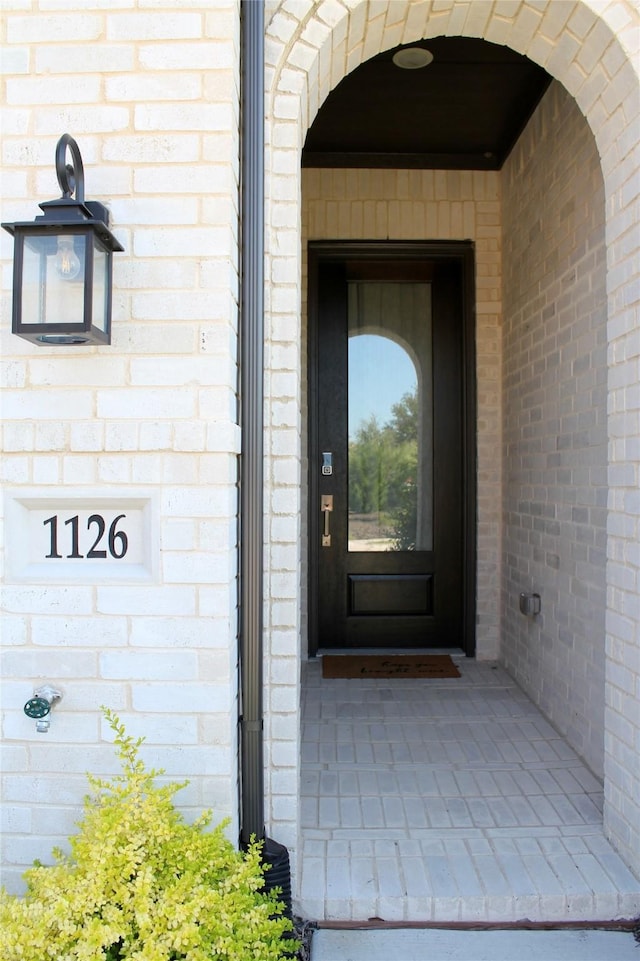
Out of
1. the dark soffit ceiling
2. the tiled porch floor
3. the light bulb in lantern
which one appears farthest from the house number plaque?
the dark soffit ceiling

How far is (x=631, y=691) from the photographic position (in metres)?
1.96

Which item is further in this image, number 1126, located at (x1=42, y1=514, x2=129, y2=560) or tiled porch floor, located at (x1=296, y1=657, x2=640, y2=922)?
tiled porch floor, located at (x1=296, y1=657, x2=640, y2=922)

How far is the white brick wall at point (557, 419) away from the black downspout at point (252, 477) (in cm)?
→ 144

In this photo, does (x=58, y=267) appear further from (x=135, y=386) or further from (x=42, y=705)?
(x=42, y=705)

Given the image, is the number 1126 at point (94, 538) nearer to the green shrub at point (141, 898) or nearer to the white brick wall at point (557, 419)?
the green shrub at point (141, 898)

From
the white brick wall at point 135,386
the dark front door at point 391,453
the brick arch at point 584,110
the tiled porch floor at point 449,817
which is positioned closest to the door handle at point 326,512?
the dark front door at point 391,453

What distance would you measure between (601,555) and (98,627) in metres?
1.91

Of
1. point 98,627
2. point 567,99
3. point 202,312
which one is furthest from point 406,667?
point 567,99

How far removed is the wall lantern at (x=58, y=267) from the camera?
1.48m

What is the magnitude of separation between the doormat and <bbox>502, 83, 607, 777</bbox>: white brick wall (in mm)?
412

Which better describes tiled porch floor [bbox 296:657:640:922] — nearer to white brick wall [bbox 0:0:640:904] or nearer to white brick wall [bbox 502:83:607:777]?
white brick wall [bbox 502:83:607:777]

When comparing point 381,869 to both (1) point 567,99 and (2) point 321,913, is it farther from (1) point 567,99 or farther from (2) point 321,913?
(1) point 567,99

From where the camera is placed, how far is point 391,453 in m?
4.10

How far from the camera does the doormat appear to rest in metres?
3.70
